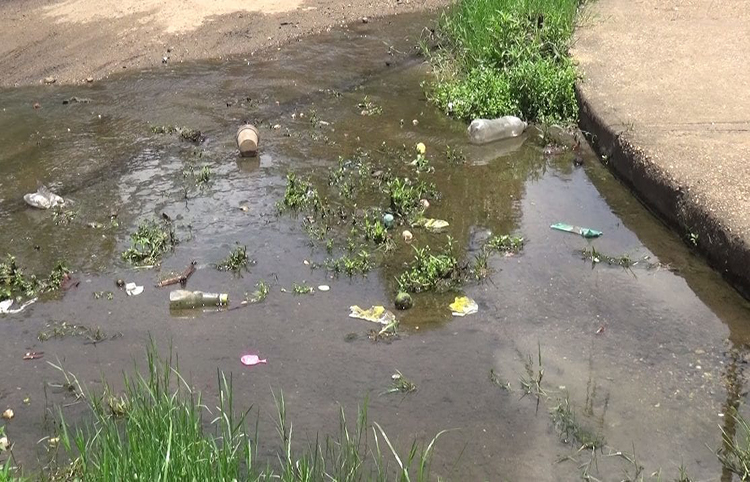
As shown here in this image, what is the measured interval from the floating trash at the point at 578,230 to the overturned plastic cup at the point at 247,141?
220 centimetres

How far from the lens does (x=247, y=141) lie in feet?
19.6

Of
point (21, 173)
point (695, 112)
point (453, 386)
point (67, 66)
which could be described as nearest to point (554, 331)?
point (453, 386)

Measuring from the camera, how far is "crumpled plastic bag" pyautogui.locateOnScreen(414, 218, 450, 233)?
5070 mm

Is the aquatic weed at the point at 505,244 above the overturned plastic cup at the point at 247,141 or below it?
below

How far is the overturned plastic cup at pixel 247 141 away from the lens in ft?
19.6

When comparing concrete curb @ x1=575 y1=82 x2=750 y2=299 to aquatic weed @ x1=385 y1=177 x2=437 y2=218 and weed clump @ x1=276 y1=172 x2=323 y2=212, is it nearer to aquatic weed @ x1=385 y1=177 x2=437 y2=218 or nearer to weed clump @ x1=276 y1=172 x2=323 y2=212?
aquatic weed @ x1=385 y1=177 x2=437 y2=218

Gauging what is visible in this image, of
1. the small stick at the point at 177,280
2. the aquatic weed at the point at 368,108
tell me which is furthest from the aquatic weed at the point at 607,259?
the aquatic weed at the point at 368,108

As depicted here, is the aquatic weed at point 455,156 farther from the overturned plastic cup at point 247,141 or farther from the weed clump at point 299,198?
the overturned plastic cup at point 247,141

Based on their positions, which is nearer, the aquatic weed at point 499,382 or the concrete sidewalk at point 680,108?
the aquatic weed at point 499,382

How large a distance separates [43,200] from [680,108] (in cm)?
422

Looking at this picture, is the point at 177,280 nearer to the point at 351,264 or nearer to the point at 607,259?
the point at 351,264

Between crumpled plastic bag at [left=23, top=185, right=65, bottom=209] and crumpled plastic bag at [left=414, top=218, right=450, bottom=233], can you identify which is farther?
crumpled plastic bag at [left=23, top=185, right=65, bottom=209]

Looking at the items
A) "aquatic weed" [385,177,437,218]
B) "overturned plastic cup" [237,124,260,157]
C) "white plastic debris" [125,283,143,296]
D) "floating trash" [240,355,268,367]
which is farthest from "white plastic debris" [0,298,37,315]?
"aquatic weed" [385,177,437,218]

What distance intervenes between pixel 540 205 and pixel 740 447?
2.35m
